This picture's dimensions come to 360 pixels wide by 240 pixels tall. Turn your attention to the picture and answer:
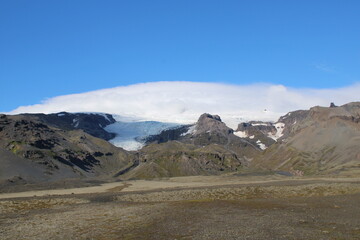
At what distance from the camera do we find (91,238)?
143ft

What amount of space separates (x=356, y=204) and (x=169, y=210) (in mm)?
27719

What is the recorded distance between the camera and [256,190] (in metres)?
100

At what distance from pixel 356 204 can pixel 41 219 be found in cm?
4502

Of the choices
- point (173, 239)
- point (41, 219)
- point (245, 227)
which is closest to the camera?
point (173, 239)

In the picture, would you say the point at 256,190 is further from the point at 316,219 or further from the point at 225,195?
the point at 316,219

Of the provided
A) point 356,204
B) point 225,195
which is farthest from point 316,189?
point 356,204

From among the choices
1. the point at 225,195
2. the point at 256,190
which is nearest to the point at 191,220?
the point at 225,195

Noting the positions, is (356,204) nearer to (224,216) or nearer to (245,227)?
(224,216)

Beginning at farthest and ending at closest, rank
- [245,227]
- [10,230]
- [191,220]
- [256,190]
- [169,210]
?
1. [256,190]
2. [169,210]
3. [191,220]
4. [10,230]
5. [245,227]

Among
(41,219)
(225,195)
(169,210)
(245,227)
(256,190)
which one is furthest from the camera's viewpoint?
(256,190)

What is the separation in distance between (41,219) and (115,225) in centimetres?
1392

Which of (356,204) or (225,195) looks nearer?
(356,204)

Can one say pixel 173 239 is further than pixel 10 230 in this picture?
No

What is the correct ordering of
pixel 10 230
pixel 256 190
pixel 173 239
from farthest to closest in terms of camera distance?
pixel 256 190 → pixel 10 230 → pixel 173 239
